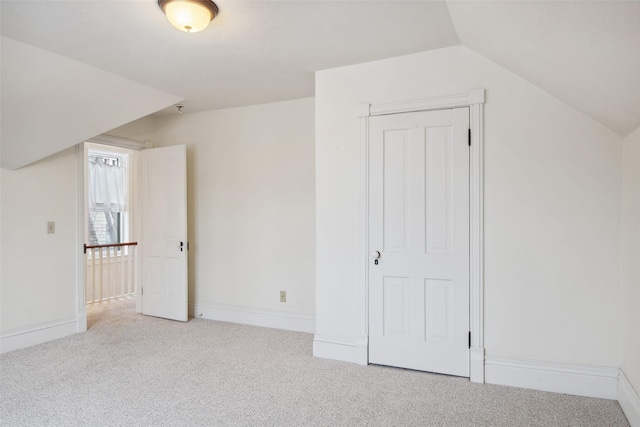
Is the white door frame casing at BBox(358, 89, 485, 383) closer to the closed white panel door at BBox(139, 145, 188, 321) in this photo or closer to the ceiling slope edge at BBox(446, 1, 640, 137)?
the ceiling slope edge at BBox(446, 1, 640, 137)

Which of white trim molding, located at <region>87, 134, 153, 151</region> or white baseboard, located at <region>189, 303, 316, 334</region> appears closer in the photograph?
white baseboard, located at <region>189, 303, 316, 334</region>

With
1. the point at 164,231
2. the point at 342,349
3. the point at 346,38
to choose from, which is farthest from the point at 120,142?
the point at 342,349

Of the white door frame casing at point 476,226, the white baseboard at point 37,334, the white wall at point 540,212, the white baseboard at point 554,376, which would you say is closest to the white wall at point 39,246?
the white baseboard at point 37,334

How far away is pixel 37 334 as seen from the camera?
11.7ft

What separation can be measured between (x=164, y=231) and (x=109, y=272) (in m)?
1.82

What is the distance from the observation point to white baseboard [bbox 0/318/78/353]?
131 inches

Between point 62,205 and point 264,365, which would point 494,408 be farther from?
point 62,205

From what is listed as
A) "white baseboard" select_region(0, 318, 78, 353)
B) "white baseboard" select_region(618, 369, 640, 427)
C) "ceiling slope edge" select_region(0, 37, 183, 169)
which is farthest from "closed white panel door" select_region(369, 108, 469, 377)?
"white baseboard" select_region(0, 318, 78, 353)

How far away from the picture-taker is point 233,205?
4.38 m

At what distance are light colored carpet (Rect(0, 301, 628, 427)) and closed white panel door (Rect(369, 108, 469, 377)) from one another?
21 cm

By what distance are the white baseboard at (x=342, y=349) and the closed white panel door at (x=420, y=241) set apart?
0.23ft

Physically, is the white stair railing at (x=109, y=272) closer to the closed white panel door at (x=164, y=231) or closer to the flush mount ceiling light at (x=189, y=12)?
the closed white panel door at (x=164, y=231)

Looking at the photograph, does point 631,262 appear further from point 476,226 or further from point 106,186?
point 106,186

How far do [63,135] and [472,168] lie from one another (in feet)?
11.6
